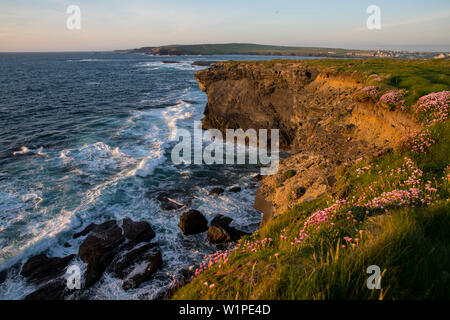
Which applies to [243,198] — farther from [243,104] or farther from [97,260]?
[243,104]

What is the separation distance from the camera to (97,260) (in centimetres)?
1074

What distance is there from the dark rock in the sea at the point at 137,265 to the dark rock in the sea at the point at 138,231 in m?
0.73

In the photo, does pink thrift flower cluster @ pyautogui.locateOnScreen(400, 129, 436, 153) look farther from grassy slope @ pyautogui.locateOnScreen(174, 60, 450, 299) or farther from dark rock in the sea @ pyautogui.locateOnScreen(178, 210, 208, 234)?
dark rock in the sea @ pyautogui.locateOnScreen(178, 210, 208, 234)

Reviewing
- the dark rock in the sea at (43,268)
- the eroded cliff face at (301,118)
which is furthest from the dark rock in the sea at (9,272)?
the eroded cliff face at (301,118)

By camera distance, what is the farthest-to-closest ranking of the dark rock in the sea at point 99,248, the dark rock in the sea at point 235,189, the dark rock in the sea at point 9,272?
the dark rock in the sea at point 235,189
the dark rock in the sea at point 99,248
the dark rock in the sea at point 9,272

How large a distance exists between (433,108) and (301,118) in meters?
12.8

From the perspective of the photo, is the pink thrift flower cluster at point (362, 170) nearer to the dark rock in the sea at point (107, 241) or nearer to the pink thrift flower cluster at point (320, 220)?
the pink thrift flower cluster at point (320, 220)

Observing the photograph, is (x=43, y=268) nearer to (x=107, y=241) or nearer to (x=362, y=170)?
(x=107, y=241)

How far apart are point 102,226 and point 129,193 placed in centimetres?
371

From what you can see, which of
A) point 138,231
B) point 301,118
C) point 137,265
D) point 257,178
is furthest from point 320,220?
point 301,118

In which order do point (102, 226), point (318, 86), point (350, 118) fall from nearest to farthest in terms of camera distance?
point (102, 226) < point (350, 118) < point (318, 86)

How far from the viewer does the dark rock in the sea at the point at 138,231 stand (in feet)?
40.2

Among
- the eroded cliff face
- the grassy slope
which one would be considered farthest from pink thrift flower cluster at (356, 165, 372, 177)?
the grassy slope
